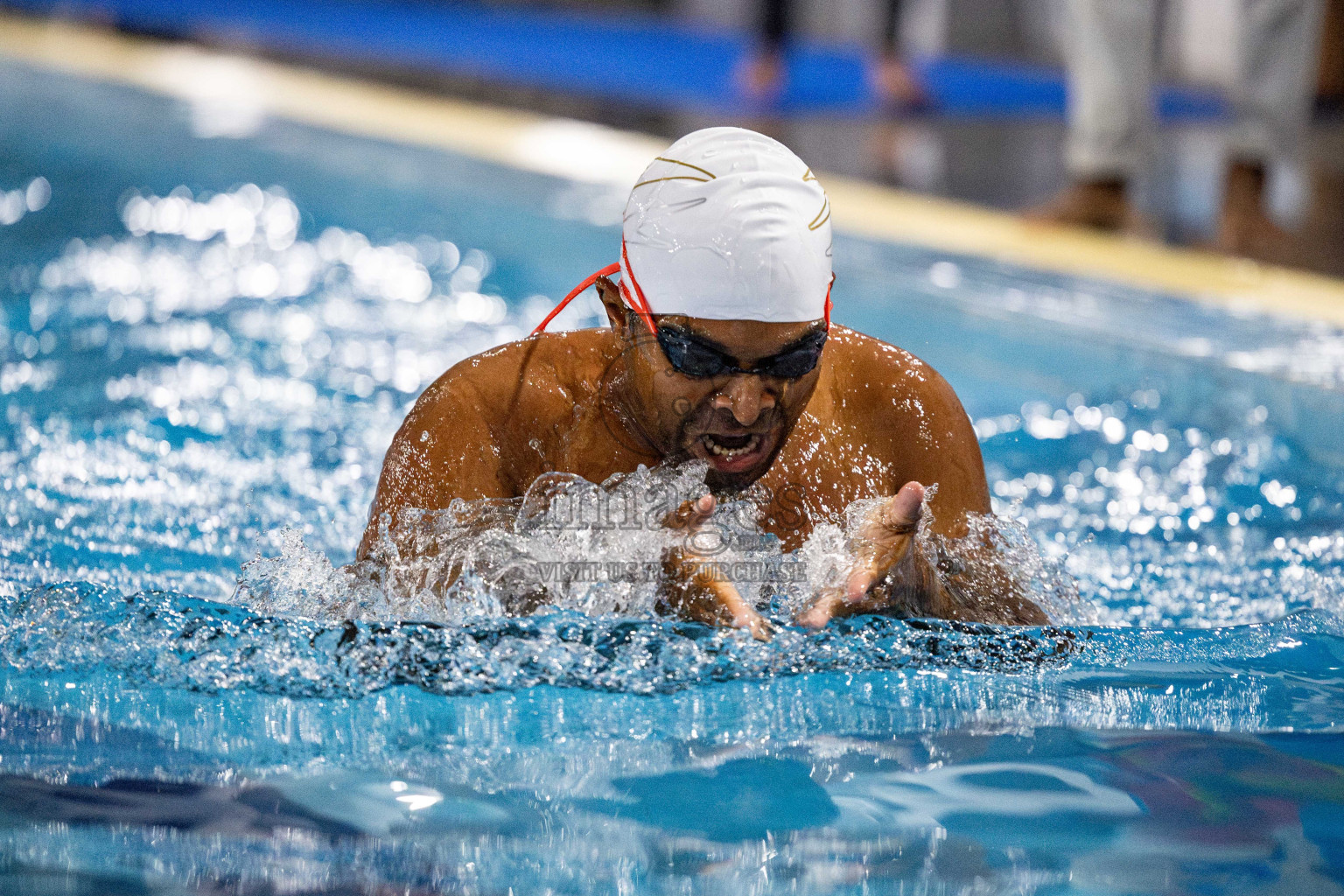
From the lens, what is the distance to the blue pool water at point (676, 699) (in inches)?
84.4

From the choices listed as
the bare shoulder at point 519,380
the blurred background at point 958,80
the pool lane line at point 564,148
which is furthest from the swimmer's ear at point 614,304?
the blurred background at point 958,80

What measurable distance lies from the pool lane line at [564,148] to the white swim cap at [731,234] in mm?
2846

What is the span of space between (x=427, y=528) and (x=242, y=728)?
45cm

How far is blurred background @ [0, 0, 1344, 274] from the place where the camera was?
5734 millimetres

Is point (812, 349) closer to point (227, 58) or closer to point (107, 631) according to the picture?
point (107, 631)

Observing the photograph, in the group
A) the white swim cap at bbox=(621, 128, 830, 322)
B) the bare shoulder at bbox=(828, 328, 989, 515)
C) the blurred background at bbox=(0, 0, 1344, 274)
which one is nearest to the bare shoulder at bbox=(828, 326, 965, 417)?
the bare shoulder at bbox=(828, 328, 989, 515)

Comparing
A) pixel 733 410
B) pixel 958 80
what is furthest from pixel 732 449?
pixel 958 80

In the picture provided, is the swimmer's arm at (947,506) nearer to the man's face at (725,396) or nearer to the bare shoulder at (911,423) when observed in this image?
the bare shoulder at (911,423)

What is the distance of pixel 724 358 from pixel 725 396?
6 cm

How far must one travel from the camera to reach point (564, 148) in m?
7.02

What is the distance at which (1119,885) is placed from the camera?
2100mm

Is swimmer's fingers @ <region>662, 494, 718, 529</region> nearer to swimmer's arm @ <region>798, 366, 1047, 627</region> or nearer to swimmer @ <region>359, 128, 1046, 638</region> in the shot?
swimmer @ <region>359, 128, 1046, 638</region>

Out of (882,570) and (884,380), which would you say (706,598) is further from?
(884,380)

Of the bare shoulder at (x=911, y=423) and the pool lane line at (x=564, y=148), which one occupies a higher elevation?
the pool lane line at (x=564, y=148)
